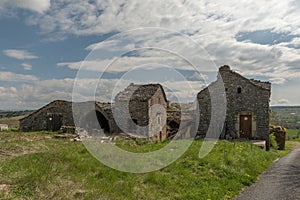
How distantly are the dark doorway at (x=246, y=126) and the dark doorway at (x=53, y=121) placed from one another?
18.9 meters

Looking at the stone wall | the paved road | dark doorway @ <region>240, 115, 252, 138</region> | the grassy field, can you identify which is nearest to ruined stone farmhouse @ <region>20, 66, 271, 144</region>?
dark doorway @ <region>240, 115, 252, 138</region>

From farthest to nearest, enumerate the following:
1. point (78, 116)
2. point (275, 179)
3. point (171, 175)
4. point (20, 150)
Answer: point (78, 116) < point (20, 150) < point (275, 179) < point (171, 175)

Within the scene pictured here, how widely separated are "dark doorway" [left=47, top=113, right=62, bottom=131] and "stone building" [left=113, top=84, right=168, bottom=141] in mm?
6844

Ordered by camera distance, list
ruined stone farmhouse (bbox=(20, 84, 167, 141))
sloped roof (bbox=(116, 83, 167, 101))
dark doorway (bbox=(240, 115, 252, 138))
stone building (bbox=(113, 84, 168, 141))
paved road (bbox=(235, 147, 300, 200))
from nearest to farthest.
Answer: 1. paved road (bbox=(235, 147, 300, 200))
2. stone building (bbox=(113, 84, 168, 141))
3. ruined stone farmhouse (bbox=(20, 84, 167, 141))
4. dark doorway (bbox=(240, 115, 252, 138))
5. sloped roof (bbox=(116, 83, 167, 101))

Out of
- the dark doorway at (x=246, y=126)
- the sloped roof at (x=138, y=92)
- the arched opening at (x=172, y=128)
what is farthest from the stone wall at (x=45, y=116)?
the dark doorway at (x=246, y=126)

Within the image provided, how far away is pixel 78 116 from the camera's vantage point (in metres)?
29.7

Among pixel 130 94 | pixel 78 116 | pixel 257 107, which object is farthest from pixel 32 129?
pixel 257 107

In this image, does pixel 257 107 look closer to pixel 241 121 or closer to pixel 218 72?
pixel 241 121

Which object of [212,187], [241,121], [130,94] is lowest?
[212,187]

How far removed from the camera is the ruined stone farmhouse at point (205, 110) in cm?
2639

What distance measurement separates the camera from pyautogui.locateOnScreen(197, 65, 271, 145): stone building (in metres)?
26.4

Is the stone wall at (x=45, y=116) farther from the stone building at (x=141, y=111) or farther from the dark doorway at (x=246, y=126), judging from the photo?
the dark doorway at (x=246, y=126)

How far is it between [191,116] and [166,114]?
3.06m

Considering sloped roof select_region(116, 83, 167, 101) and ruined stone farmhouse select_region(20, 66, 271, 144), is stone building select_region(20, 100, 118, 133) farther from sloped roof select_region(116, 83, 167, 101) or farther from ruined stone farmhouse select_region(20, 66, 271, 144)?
sloped roof select_region(116, 83, 167, 101)
